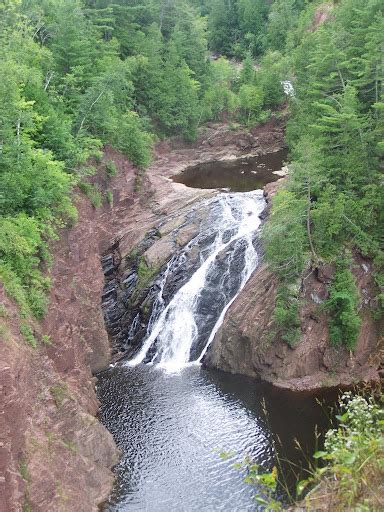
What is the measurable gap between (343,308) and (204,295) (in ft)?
25.9

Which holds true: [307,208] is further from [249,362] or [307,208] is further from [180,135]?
[180,135]

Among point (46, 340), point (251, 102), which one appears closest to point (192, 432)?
point (46, 340)

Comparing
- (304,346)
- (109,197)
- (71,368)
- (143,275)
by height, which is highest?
(109,197)

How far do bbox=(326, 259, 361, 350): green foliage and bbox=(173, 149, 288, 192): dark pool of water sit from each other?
17.2m

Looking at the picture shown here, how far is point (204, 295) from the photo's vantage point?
1122 inches

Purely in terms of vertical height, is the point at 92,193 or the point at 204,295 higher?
the point at 92,193

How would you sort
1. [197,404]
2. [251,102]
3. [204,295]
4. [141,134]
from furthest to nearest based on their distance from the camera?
1. [251,102]
2. [141,134]
3. [204,295]
4. [197,404]

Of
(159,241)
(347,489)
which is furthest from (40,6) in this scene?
(347,489)

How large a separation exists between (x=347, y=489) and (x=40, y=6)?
43.1m

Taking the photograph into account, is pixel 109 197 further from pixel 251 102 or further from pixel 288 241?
pixel 251 102

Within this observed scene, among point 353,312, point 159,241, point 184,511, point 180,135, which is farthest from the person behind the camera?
point 180,135

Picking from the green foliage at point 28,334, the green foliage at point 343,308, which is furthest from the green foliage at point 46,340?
the green foliage at point 343,308

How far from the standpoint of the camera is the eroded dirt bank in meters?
15.0

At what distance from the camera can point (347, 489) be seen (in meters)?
5.88
